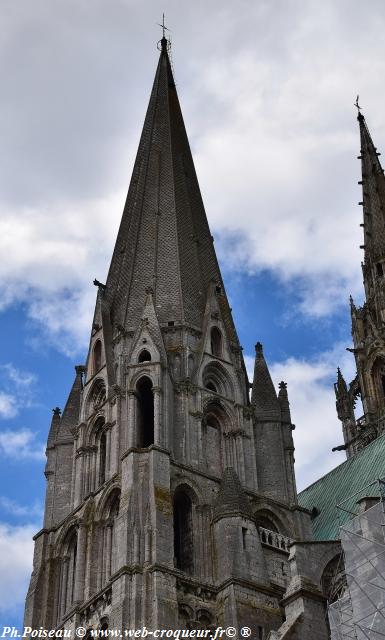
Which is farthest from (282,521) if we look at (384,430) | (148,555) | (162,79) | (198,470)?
(162,79)

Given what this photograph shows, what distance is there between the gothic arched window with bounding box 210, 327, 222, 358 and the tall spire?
58cm

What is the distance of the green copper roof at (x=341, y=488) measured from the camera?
123ft

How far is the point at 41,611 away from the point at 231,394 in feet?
30.5

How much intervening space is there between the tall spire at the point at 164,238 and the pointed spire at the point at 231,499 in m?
6.74

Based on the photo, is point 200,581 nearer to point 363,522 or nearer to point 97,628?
point 97,628

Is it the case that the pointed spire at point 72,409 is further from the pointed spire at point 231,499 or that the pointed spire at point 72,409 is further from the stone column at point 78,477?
the pointed spire at point 231,499

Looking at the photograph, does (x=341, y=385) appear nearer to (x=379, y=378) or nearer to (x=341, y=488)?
(x=379, y=378)

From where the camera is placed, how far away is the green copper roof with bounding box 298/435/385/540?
123ft


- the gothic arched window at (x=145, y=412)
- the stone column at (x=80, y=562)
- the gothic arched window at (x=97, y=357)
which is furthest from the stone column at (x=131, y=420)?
the gothic arched window at (x=97, y=357)

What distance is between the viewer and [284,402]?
3991 centimetres

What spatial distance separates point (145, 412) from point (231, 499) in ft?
15.2

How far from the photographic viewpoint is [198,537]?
1320 inches

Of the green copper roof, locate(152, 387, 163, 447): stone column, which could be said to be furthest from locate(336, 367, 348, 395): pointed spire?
locate(152, 387, 163, 447): stone column

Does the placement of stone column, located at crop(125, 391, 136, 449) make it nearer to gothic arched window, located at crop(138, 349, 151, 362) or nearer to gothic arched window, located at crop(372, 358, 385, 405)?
gothic arched window, located at crop(138, 349, 151, 362)
